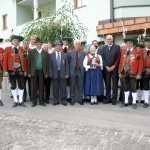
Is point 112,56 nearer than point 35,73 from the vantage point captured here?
No

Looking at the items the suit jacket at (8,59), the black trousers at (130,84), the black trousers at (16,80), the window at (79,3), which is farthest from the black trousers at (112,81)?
the window at (79,3)

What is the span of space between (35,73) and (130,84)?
8.28 ft

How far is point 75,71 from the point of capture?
440 inches

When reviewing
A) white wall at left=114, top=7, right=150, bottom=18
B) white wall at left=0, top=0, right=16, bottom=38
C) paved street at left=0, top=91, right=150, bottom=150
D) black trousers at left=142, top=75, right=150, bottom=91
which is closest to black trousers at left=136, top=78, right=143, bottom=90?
black trousers at left=142, top=75, right=150, bottom=91

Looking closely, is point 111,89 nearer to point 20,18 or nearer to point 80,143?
point 80,143

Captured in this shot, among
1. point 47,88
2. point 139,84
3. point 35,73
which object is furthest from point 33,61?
point 139,84

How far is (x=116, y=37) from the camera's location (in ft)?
56.7

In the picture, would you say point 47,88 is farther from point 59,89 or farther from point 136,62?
point 136,62

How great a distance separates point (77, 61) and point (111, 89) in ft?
4.03

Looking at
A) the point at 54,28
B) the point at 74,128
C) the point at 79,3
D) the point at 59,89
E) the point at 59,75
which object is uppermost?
the point at 79,3

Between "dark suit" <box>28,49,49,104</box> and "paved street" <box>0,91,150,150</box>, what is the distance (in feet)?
1.22

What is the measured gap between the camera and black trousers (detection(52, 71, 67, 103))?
1114 cm

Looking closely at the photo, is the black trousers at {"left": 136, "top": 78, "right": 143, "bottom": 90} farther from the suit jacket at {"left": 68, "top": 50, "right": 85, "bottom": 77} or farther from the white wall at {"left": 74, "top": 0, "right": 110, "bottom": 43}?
the white wall at {"left": 74, "top": 0, "right": 110, "bottom": 43}

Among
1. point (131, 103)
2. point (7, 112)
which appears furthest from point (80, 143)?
point (131, 103)
